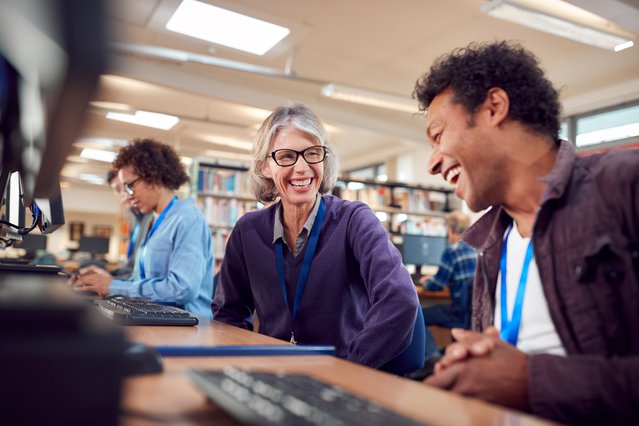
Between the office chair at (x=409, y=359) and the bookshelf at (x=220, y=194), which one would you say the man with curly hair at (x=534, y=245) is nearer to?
the office chair at (x=409, y=359)

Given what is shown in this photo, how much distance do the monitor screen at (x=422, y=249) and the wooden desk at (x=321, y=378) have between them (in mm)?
4806

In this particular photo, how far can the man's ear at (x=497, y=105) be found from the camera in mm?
1185

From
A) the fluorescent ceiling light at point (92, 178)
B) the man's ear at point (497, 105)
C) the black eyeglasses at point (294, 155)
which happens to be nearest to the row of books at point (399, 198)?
the black eyeglasses at point (294, 155)

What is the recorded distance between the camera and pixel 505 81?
4.06 ft

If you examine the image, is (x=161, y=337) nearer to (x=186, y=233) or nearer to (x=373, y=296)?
(x=373, y=296)

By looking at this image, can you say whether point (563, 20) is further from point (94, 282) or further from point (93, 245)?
point (93, 245)

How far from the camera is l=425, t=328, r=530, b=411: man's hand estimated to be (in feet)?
2.54

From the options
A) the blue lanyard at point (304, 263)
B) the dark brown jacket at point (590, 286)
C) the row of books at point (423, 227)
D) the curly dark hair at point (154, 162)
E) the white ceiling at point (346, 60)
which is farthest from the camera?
the row of books at point (423, 227)

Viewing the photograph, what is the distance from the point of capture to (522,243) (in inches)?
47.6

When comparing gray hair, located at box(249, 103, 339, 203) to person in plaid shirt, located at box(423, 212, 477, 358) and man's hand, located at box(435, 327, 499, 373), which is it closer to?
man's hand, located at box(435, 327, 499, 373)

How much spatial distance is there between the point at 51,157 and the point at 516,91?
1.02 m

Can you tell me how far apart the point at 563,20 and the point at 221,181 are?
3.66 metres

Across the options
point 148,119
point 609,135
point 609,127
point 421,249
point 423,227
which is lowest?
point 421,249

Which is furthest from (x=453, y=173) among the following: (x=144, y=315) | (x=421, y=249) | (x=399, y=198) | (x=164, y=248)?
(x=399, y=198)
